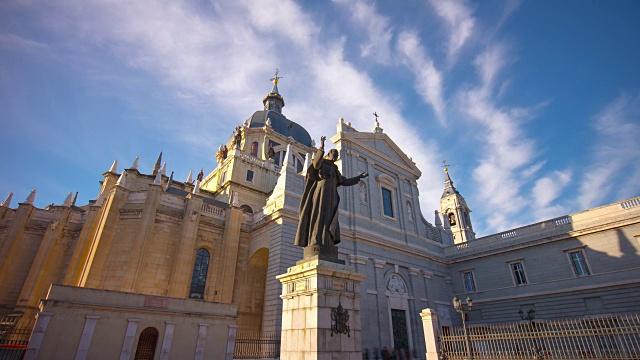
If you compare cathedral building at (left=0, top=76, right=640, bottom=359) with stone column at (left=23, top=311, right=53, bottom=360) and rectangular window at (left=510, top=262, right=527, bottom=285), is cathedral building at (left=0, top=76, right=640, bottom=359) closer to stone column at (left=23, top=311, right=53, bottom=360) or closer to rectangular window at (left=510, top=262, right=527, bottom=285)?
rectangular window at (left=510, top=262, right=527, bottom=285)

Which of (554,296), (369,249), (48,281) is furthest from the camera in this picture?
(369,249)

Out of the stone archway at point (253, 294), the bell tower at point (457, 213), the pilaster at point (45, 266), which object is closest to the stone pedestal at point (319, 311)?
the stone archway at point (253, 294)

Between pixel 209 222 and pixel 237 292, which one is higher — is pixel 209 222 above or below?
above

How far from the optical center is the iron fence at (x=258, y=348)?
14.7 metres

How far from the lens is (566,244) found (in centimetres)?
2044

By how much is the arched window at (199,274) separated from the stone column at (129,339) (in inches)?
254

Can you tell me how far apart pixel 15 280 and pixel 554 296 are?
3179cm

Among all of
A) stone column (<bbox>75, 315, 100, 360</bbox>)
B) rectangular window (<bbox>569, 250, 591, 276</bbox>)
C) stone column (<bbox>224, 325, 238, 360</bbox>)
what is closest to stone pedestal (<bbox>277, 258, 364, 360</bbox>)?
stone column (<bbox>224, 325, 238, 360</bbox>)

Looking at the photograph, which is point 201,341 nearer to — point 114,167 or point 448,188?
point 114,167

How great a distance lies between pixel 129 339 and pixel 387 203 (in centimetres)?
1841

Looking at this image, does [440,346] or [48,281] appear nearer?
[440,346]

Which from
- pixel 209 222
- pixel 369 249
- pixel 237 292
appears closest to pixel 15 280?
pixel 209 222

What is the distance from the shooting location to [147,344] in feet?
40.6

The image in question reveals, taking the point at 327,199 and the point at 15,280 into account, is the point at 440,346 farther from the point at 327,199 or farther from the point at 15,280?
the point at 15,280
